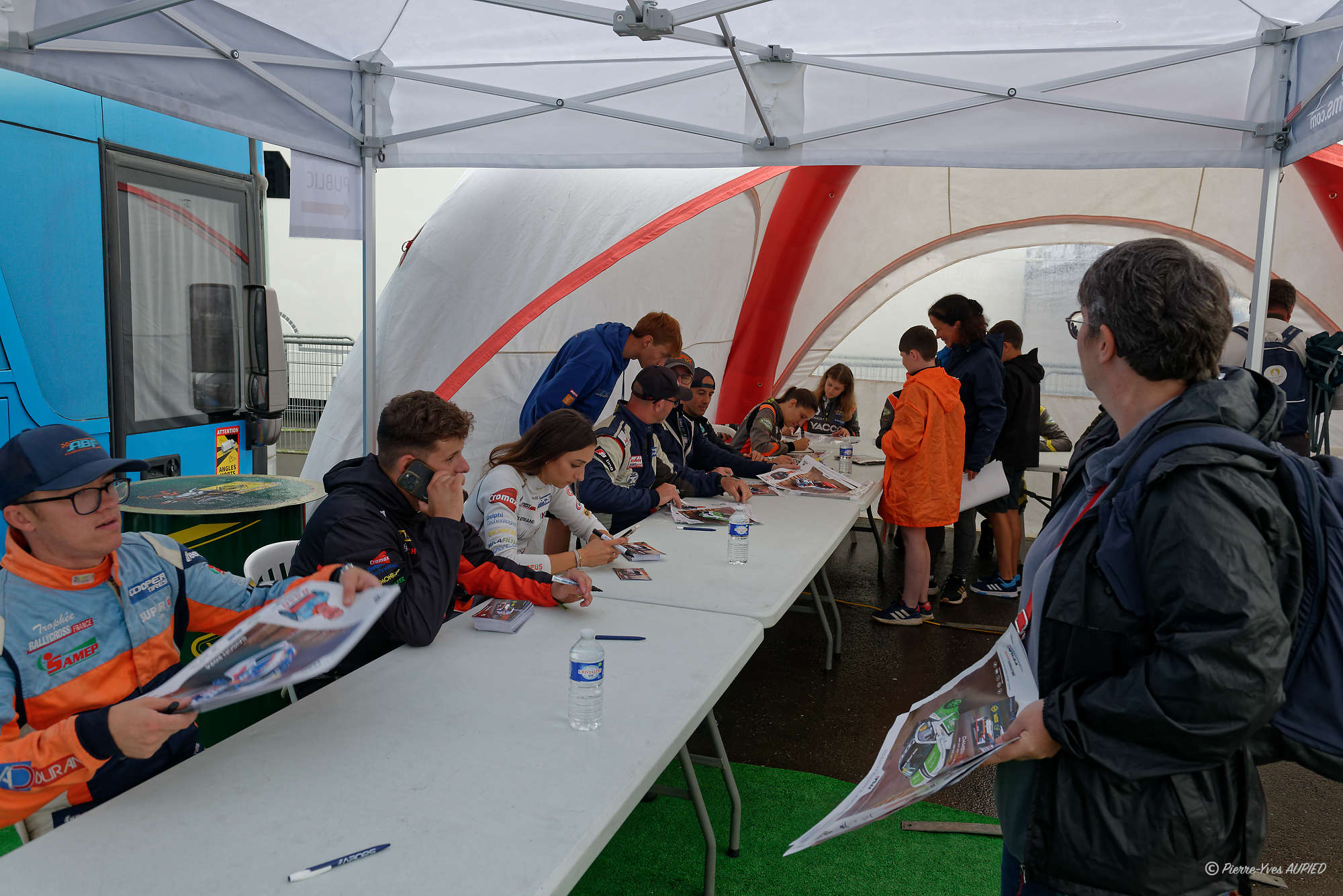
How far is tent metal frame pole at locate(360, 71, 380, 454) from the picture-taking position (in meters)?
4.40

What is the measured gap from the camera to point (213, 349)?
415 centimetres

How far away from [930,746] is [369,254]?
3.94 metres

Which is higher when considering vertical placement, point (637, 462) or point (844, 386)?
point (844, 386)

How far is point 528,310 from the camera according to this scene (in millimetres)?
5836

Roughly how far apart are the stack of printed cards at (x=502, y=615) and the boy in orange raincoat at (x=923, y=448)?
8.58 ft

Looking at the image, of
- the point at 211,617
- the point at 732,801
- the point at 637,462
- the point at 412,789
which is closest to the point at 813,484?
the point at 637,462

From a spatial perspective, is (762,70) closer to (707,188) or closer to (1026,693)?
(707,188)

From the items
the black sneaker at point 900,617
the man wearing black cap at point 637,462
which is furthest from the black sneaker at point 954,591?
the man wearing black cap at point 637,462

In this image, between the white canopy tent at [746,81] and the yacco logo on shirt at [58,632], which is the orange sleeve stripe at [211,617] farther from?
the white canopy tent at [746,81]

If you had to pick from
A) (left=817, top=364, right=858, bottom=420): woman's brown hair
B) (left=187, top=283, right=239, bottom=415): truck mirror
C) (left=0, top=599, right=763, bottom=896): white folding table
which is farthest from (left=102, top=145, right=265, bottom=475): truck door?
(left=817, top=364, right=858, bottom=420): woman's brown hair

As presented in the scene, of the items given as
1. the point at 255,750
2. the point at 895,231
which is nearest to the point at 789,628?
the point at 255,750

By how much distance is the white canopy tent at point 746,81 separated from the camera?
331 centimetres

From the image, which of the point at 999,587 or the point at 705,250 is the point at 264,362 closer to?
the point at 705,250

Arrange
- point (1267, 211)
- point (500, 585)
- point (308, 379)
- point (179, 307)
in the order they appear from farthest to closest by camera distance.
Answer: point (308, 379) → point (179, 307) → point (1267, 211) → point (500, 585)
